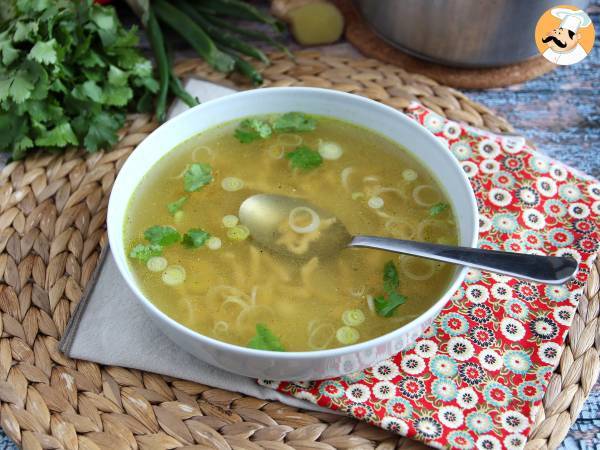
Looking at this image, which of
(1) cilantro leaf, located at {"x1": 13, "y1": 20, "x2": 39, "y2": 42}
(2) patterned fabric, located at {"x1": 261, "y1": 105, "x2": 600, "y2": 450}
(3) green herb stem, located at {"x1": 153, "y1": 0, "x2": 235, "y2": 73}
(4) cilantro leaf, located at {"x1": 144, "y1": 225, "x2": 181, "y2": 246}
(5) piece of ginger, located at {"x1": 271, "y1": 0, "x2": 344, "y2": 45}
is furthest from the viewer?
(5) piece of ginger, located at {"x1": 271, "y1": 0, "x2": 344, "y2": 45}

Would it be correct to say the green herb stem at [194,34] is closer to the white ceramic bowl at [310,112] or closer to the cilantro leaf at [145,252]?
the white ceramic bowl at [310,112]

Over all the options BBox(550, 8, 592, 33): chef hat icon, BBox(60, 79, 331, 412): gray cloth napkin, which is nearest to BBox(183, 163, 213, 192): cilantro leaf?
BBox(60, 79, 331, 412): gray cloth napkin

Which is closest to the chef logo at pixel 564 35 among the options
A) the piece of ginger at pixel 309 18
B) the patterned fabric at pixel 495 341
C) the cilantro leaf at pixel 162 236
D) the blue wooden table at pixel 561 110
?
the blue wooden table at pixel 561 110

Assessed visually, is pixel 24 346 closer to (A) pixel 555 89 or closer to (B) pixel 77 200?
(B) pixel 77 200

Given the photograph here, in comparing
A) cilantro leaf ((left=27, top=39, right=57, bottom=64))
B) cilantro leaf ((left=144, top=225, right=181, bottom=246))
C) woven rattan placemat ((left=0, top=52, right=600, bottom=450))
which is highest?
cilantro leaf ((left=27, top=39, right=57, bottom=64))

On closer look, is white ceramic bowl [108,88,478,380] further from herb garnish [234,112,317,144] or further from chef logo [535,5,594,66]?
chef logo [535,5,594,66]

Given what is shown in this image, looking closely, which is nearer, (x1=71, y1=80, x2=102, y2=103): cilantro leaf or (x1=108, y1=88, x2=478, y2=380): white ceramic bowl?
(x1=108, y1=88, x2=478, y2=380): white ceramic bowl

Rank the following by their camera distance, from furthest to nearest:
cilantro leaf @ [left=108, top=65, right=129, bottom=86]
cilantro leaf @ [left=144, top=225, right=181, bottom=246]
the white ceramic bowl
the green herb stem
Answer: the green herb stem, cilantro leaf @ [left=108, top=65, right=129, bottom=86], cilantro leaf @ [left=144, top=225, right=181, bottom=246], the white ceramic bowl
